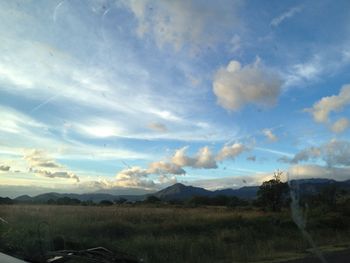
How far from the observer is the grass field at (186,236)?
16047 millimetres

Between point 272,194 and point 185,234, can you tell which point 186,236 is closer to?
point 185,234

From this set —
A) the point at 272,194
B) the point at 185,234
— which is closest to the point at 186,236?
the point at 185,234

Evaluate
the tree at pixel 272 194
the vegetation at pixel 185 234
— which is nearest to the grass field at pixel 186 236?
the vegetation at pixel 185 234

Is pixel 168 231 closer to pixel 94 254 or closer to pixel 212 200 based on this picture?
pixel 94 254

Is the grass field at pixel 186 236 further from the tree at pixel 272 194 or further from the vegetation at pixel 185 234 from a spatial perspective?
the tree at pixel 272 194

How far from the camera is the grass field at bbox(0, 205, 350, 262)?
16.0 meters

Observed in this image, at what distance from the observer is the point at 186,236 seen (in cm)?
2781

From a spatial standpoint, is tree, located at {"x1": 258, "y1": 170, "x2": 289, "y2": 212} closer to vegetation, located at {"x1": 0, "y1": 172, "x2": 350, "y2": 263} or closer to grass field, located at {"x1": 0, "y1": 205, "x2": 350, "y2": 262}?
vegetation, located at {"x1": 0, "y1": 172, "x2": 350, "y2": 263}

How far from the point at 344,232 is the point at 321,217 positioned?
5913 millimetres

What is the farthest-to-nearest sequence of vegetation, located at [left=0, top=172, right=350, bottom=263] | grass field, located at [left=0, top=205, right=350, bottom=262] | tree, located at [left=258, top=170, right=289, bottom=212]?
tree, located at [left=258, top=170, right=289, bottom=212] < grass field, located at [left=0, top=205, right=350, bottom=262] < vegetation, located at [left=0, top=172, right=350, bottom=263]

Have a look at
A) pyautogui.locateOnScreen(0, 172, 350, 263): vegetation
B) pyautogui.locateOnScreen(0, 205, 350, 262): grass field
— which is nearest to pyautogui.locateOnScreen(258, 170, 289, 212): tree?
pyautogui.locateOnScreen(0, 172, 350, 263): vegetation

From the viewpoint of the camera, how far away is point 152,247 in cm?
1986

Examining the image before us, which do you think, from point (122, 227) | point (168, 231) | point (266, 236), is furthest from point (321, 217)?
point (122, 227)

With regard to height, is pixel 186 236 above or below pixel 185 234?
below
